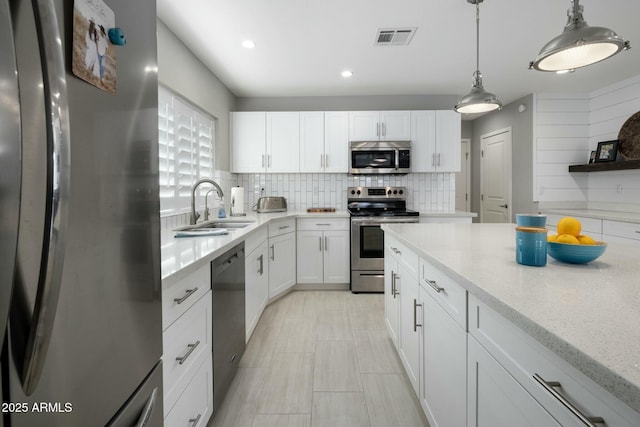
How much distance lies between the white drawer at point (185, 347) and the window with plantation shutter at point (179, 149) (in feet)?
4.08

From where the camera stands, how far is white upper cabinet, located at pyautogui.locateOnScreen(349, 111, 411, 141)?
4.08 meters

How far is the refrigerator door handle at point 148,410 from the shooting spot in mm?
796

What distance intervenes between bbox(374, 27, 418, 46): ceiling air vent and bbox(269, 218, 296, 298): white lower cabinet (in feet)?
6.63

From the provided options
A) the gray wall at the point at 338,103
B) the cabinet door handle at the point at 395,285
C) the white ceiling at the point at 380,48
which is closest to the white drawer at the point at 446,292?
the cabinet door handle at the point at 395,285

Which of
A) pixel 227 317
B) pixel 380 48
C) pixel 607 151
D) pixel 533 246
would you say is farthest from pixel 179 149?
pixel 607 151

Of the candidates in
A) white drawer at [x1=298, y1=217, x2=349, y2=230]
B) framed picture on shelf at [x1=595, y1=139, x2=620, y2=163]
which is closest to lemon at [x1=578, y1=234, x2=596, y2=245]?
white drawer at [x1=298, y1=217, x2=349, y2=230]

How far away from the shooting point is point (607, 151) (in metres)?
3.94

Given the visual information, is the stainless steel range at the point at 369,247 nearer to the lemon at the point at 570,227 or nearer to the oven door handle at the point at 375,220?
the oven door handle at the point at 375,220

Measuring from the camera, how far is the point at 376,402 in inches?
70.0

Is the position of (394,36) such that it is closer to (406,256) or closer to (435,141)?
Result: (435,141)

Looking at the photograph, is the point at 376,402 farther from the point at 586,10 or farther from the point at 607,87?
the point at 607,87

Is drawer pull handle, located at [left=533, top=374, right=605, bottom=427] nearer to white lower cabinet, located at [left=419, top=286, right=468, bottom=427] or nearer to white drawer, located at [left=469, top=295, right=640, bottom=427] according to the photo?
white drawer, located at [left=469, top=295, right=640, bottom=427]

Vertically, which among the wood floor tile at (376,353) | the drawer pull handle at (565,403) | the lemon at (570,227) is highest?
the lemon at (570,227)

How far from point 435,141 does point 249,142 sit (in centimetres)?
244
